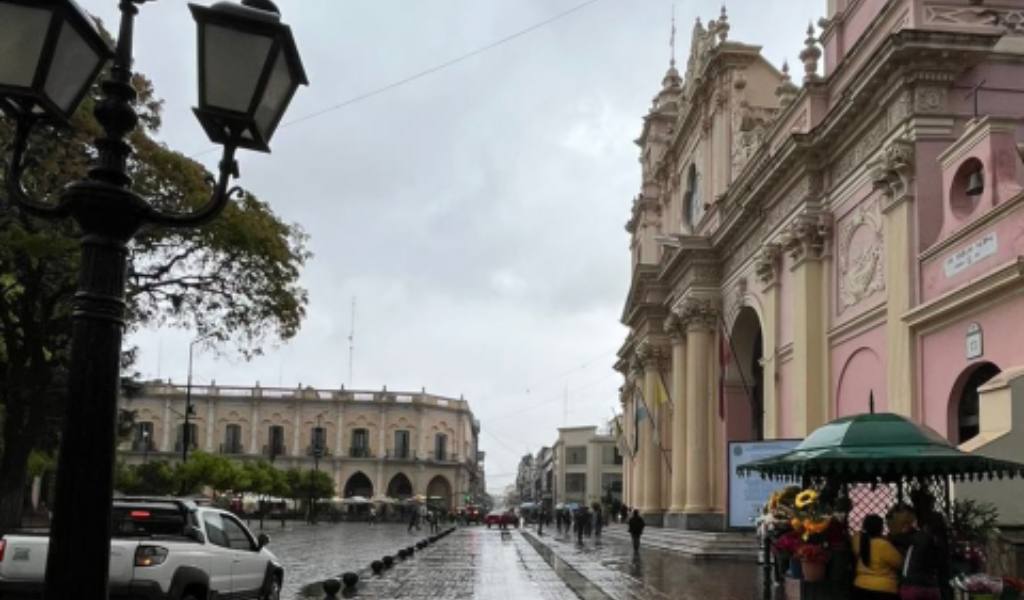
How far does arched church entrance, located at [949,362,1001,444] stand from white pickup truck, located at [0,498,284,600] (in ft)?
40.6

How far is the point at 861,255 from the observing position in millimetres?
24203

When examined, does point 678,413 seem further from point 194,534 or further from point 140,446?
point 140,446

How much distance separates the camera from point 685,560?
2930 cm

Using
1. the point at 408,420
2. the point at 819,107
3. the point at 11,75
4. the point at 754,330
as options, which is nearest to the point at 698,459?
the point at 754,330

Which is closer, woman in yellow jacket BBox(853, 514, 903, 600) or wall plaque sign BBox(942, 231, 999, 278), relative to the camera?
woman in yellow jacket BBox(853, 514, 903, 600)

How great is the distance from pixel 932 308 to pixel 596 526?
3284 centimetres

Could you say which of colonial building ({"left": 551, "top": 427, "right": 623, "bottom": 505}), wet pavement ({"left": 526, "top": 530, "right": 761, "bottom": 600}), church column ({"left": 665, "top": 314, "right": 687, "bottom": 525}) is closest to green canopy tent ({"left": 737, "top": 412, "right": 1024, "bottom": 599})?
wet pavement ({"left": 526, "top": 530, "right": 761, "bottom": 600})

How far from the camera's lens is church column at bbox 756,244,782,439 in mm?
29672

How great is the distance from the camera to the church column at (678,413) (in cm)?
3891

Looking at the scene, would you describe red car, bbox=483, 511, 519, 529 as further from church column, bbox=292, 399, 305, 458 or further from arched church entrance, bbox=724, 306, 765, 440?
arched church entrance, bbox=724, 306, 765, 440

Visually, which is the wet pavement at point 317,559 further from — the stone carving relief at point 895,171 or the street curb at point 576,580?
the stone carving relief at point 895,171

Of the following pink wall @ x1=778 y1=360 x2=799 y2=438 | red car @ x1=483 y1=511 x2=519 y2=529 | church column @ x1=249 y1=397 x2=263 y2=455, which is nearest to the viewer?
pink wall @ x1=778 y1=360 x2=799 y2=438

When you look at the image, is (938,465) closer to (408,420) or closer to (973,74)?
(973,74)

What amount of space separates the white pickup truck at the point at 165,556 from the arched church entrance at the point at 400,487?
8856cm
